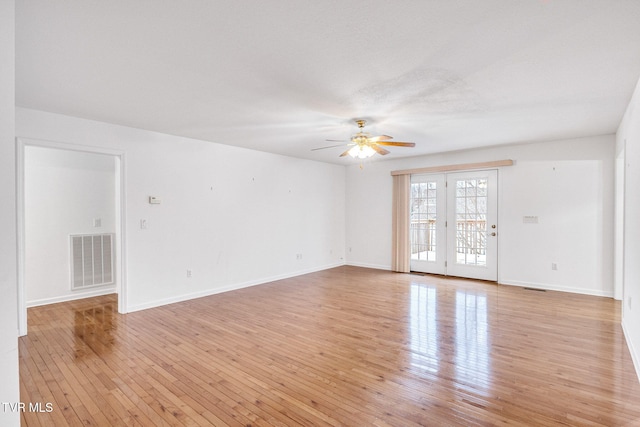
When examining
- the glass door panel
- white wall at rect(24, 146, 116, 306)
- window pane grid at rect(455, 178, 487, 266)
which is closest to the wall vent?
white wall at rect(24, 146, 116, 306)

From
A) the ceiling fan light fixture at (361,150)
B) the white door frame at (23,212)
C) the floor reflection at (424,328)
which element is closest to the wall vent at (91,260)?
the white door frame at (23,212)

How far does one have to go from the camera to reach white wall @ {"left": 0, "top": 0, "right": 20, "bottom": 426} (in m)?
1.39

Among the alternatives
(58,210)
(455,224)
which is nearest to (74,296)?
(58,210)

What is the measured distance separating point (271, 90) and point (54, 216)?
4.18 metres

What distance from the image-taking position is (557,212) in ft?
17.6

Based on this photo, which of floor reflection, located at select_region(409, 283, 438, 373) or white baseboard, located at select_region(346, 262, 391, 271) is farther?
white baseboard, located at select_region(346, 262, 391, 271)

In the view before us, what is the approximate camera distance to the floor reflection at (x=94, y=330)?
3221 mm

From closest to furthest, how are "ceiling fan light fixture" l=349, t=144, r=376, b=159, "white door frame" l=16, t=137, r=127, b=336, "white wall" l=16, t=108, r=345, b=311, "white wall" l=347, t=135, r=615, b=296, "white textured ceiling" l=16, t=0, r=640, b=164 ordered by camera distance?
"white textured ceiling" l=16, t=0, r=640, b=164
"white door frame" l=16, t=137, r=127, b=336
"ceiling fan light fixture" l=349, t=144, r=376, b=159
"white wall" l=16, t=108, r=345, b=311
"white wall" l=347, t=135, r=615, b=296

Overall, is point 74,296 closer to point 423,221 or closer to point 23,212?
point 23,212

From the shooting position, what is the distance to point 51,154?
4840mm

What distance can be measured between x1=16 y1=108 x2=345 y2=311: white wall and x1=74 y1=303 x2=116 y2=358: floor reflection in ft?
1.28

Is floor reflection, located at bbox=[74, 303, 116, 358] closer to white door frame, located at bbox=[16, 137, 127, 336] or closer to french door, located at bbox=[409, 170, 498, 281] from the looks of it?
white door frame, located at bbox=[16, 137, 127, 336]

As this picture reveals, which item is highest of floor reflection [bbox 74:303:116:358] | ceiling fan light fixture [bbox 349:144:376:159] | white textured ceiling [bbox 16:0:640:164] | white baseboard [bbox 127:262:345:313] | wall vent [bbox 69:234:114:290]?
white textured ceiling [bbox 16:0:640:164]

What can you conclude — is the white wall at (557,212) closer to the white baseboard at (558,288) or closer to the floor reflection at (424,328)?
the white baseboard at (558,288)
